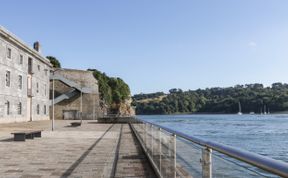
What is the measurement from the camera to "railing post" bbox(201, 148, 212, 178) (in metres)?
4.17

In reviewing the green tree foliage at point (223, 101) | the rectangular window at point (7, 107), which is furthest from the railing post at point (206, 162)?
the green tree foliage at point (223, 101)

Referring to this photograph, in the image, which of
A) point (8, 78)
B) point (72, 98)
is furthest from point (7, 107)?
point (72, 98)

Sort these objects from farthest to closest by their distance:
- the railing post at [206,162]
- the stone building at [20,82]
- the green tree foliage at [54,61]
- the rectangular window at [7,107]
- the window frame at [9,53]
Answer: the green tree foliage at [54,61], the window frame at [9,53], the rectangular window at [7,107], the stone building at [20,82], the railing post at [206,162]

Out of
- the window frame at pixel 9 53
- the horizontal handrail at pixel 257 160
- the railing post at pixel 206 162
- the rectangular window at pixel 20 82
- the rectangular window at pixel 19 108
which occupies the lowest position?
the railing post at pixel 206 162

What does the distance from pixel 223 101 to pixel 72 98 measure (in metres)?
98.0

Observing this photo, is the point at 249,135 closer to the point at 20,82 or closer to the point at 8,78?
the point at 8,78

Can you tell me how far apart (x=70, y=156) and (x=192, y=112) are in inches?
6462

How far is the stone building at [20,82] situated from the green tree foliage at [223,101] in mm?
102662

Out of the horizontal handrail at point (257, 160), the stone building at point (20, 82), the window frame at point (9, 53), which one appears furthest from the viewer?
the window frame at point (9, 53)

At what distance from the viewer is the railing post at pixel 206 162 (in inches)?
164

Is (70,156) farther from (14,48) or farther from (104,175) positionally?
(14,48)

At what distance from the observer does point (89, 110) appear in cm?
6888

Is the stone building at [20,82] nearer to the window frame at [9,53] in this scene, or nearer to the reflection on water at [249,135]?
the window frame at [9,53]

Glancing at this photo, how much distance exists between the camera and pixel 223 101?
15525 centimetres
